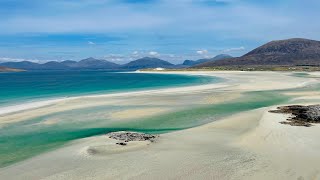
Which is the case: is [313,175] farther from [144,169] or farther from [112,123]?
[112,123]

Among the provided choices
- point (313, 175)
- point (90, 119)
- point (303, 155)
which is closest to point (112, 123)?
point (90, 119)

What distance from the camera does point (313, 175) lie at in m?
13.8

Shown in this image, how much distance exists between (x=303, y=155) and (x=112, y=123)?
50.4 ft

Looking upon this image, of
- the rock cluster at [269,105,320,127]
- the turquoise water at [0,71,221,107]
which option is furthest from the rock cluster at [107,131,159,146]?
the turquoise water at [0,71,221,107]

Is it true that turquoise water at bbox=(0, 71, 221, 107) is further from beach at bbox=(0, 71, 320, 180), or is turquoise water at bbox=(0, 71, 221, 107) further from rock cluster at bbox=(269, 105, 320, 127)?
rock cluster at bbox=(269, 105, 320, 127)

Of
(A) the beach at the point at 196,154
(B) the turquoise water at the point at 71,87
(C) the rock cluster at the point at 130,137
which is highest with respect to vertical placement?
(B) the turquoise water at the point at 71,87

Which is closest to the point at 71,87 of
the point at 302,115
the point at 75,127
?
the point at 75,127

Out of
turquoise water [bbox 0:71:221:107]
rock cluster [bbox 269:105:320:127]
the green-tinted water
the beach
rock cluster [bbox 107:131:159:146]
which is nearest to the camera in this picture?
the beach

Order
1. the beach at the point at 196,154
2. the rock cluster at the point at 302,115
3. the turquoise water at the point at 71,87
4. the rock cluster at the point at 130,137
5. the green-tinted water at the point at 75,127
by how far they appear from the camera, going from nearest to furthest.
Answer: the beach at the point at 196,154 < the green-tinted water at the point at 75,127 < the rock cluster at the point at 130,137 < the rock cluster at the point at 302,115 < the turquoise water at the point at 71,87

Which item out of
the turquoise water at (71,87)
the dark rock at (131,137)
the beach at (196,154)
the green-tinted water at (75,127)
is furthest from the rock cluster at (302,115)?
the turquoise water at (71,87)

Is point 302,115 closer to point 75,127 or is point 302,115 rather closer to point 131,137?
point 131,137

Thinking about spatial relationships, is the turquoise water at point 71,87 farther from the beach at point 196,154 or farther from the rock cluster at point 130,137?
the beach at point 196,154

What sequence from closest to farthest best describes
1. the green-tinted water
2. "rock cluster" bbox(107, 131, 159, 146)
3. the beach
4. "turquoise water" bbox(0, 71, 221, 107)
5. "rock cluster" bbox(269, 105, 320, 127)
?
the beach, the green-tinted water, "rock cluster" bbox(107, 131, 159, 146), "rock cluster" bbox(269, 105, 320, 127), "turquoise water" bbox(0, 71, 221, 107)

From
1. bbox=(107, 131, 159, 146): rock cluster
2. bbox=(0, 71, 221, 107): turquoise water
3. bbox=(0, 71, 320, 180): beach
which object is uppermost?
bbox=(0, 71, 221, 107): turquoise water
